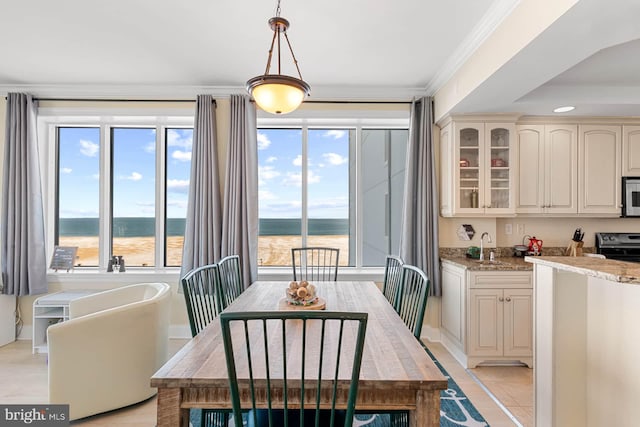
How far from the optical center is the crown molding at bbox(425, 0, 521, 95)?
7.14ft

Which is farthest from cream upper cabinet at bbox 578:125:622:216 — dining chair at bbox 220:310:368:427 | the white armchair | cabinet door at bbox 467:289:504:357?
the white armchair

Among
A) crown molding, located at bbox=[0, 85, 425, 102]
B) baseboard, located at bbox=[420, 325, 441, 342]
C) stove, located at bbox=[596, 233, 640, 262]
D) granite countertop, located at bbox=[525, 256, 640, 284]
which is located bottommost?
baseboard, located at bbox=[420, 325, 441, 342]

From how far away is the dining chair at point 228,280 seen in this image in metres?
2.32

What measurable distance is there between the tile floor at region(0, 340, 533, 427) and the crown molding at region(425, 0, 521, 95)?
8.57ft

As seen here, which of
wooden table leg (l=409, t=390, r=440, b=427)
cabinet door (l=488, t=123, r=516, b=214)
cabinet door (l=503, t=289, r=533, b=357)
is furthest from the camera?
cabinet door (l=488, t=123, r=516, b=214)

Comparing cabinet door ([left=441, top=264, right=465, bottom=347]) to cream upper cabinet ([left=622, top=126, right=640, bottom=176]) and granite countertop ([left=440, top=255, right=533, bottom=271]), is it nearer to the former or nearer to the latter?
granite countertop ([left=440, top=255, right=533, bottom=271])

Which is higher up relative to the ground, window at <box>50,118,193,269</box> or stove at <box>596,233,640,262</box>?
window at <box>50,118,193,269</box>

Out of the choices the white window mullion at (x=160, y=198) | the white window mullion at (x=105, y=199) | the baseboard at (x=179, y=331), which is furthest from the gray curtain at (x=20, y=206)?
the baseboard at (x=179, y=331)

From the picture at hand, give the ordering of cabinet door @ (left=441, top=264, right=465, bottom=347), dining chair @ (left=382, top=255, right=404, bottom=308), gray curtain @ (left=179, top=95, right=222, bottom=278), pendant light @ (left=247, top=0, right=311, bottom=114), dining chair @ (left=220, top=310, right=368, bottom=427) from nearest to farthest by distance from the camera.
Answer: dining chair @ (left=220, top=310, right=368, bottom=427) < pendant light @ (left=247, top=0, right=311, bottom=114) < dining chair @ (left=382, top=255, right=404, bottom=308) < cabinet door @ (left=441, top=264, right=465, bottom=347) < gray curtain @ (left=179, top=95, right=222, bottom=278)

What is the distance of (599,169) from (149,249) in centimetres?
487

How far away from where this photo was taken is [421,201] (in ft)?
11.7

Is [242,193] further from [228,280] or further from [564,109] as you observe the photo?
[564,109]

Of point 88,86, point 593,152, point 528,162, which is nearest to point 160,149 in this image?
point 88,86

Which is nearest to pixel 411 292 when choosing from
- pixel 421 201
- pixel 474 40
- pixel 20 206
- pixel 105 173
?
pixel 421 201
